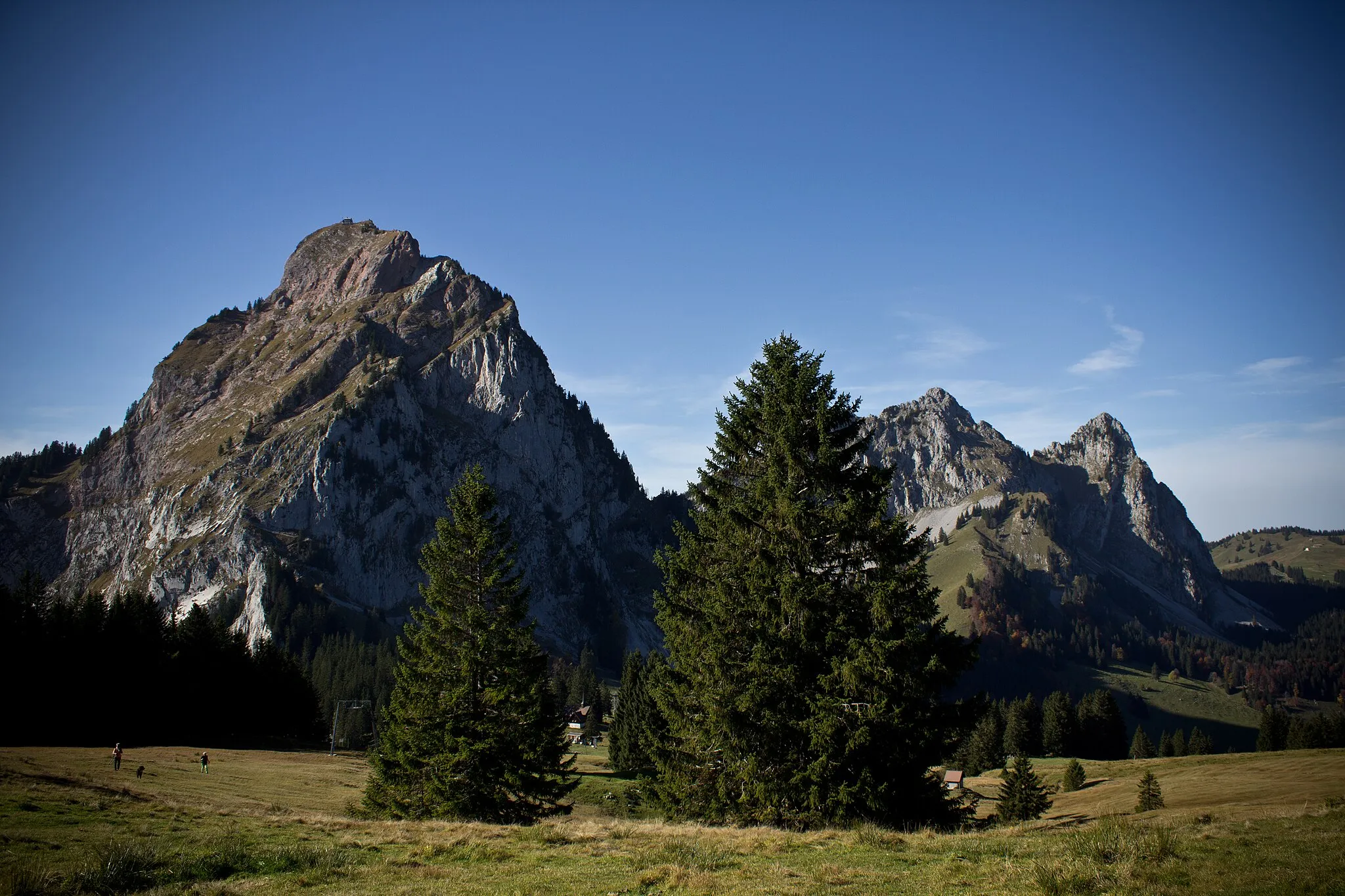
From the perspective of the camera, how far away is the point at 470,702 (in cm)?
2788

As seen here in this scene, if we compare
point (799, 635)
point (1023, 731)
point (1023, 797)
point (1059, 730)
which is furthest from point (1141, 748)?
point (799, 635)

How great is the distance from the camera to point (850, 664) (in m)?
19.8

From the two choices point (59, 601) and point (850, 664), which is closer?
point (850, 664)

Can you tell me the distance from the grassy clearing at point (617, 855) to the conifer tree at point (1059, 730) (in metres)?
93.2

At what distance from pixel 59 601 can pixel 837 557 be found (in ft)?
253

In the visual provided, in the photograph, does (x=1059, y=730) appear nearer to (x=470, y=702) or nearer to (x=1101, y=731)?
(x=1101, y=731)

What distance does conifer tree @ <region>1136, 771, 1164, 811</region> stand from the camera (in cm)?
4607

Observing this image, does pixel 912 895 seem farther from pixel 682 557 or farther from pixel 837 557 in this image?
pixel 682 557

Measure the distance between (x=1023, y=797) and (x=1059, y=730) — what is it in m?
62.3

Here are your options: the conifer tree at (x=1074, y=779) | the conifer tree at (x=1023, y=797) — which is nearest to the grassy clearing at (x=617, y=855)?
the conifer tree at (x=1023, y=797)

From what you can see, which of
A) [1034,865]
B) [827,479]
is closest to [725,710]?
[827,479]

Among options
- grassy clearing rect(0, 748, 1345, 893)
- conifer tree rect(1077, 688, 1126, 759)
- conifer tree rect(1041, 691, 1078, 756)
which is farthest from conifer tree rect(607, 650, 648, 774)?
conifer tree rect(1077, 688, 1126, 759)

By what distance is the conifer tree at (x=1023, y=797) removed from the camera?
5412 cm

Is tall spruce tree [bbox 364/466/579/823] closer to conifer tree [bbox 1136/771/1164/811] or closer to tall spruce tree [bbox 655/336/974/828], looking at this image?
tall spruce tree [bbox 655/336/974/828]
